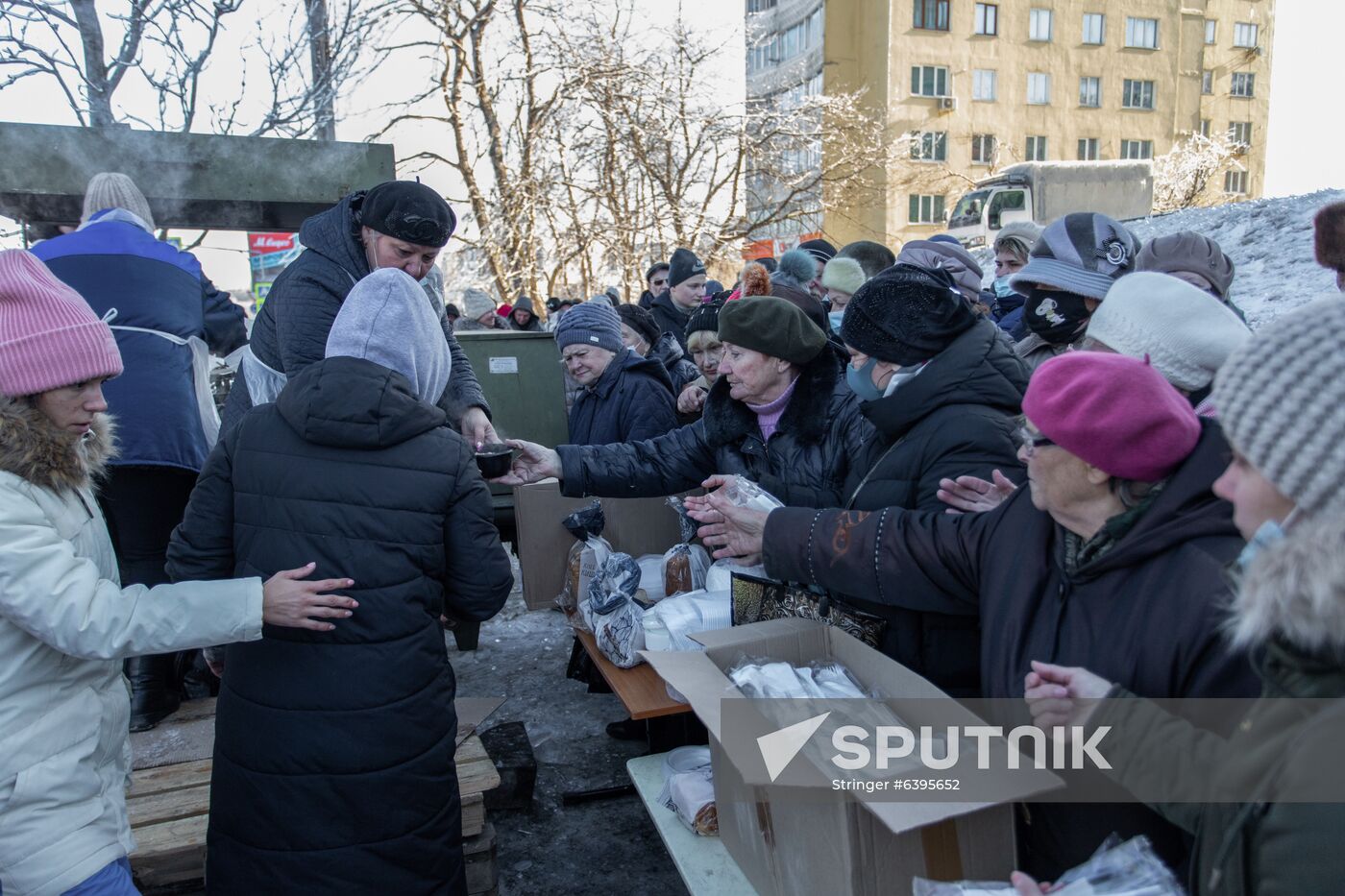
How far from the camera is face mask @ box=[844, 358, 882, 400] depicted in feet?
8.18

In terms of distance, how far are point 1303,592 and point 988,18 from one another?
37.3m

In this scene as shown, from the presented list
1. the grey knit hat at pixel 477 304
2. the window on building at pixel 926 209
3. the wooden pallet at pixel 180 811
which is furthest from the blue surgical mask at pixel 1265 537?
the window on building at pixel 926 209

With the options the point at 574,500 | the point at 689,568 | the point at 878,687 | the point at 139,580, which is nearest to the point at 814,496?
the point at 689,568

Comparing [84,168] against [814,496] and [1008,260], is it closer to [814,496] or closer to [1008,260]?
[814,496]

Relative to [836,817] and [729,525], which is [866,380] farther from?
[836,817]

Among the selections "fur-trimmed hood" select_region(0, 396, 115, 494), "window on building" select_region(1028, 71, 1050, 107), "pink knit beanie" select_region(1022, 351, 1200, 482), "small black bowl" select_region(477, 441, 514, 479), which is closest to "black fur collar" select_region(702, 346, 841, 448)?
"small black bowl" select_region(477, 441, 514, 479)

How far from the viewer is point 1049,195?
19266 mm

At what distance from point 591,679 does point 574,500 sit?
48.7 inches

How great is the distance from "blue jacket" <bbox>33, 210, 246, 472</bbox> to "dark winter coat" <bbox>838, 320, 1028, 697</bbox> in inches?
102

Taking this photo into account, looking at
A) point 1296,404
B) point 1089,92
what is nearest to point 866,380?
point 1296,404

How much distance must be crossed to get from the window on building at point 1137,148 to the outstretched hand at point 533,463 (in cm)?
3799

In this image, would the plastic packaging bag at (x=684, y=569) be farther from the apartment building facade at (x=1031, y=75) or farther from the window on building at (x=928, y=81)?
the window on building at (x=928, y=81)

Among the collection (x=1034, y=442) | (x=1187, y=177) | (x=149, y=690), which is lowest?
(x=149, y=690)

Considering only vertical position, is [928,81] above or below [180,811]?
above
